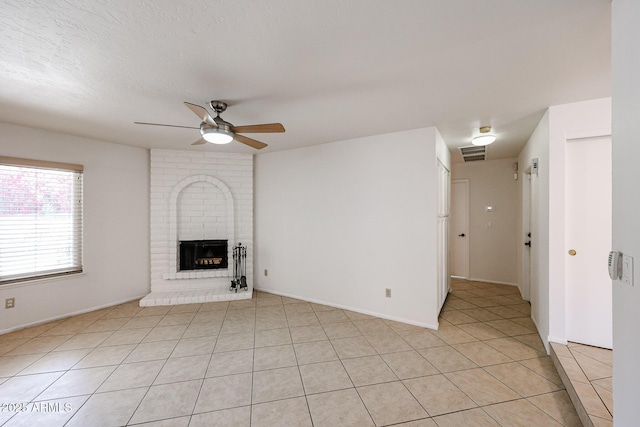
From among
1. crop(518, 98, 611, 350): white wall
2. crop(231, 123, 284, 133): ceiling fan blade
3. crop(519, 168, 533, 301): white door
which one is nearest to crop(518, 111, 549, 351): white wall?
crop(518, 98, 611, 350): white wall

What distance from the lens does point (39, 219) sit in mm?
3283

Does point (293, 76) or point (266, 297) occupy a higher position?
point (293, 76)

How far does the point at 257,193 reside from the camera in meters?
4.64

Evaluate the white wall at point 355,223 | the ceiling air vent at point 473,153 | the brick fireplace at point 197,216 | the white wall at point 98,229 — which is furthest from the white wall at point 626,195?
the white wall at point 98,229

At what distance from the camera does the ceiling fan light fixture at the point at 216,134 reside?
85.5 inches

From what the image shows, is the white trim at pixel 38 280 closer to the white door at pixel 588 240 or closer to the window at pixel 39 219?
the window at pixel 39 219

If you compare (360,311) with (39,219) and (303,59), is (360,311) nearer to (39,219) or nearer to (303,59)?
(303,59)

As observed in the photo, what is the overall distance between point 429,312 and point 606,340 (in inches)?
57.8

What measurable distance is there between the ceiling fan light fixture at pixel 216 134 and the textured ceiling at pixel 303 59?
0.31 m

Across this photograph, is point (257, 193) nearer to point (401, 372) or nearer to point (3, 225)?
point (3, 225)

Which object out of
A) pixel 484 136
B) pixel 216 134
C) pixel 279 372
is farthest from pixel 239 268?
pixel 484 136

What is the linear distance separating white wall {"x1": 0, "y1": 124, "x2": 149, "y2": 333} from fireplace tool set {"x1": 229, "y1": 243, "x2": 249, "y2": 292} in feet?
4.65

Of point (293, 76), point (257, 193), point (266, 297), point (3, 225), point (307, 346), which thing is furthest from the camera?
point (257, 193)

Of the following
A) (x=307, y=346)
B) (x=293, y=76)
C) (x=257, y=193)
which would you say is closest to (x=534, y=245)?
(x=307, y=346)
